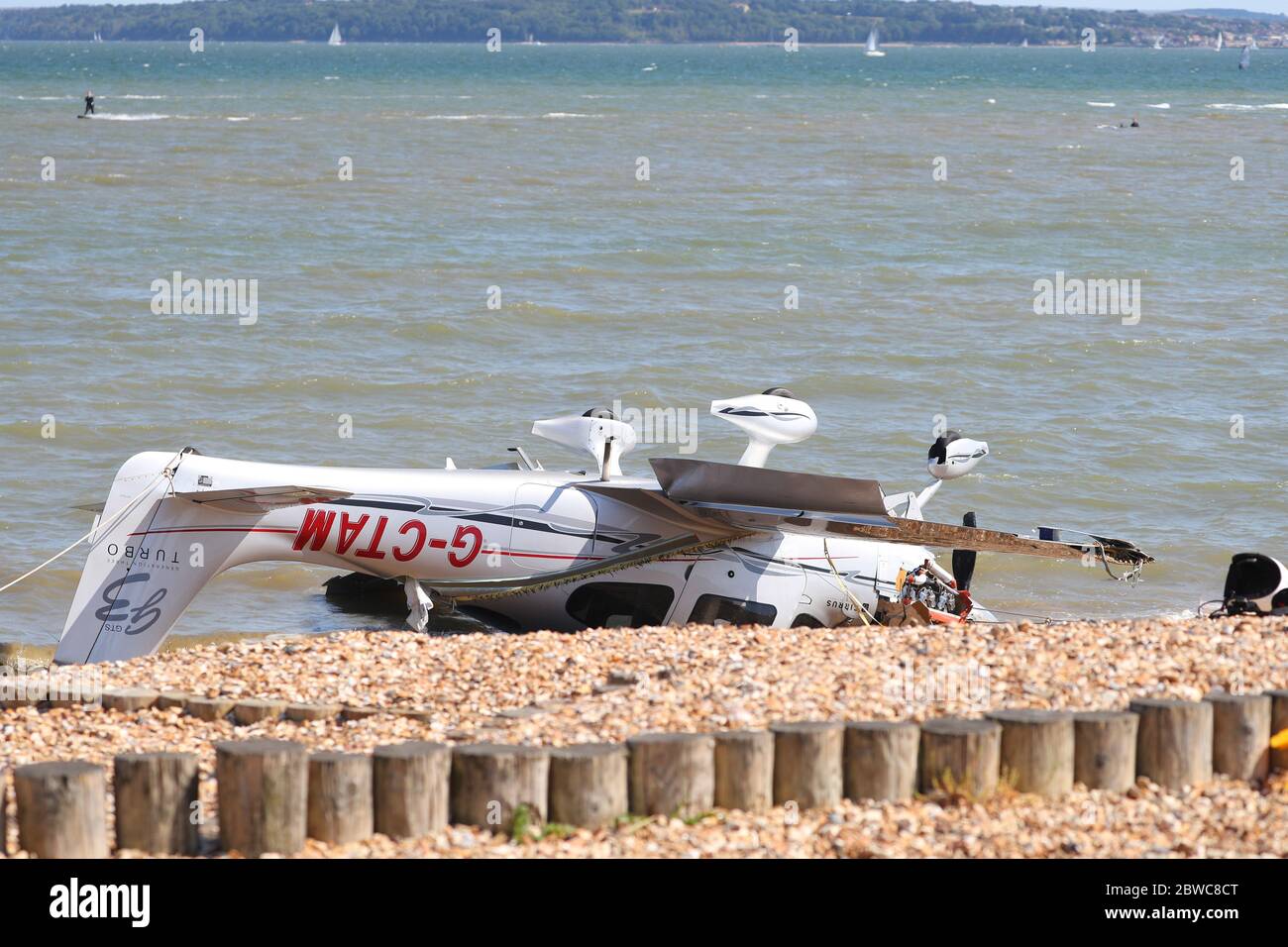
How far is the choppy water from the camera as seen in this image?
60.3ft

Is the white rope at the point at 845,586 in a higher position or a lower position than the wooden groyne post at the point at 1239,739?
lower

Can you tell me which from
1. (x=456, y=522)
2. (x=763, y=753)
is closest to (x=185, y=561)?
(x=456, y=522)

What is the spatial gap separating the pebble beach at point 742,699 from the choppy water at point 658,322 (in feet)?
14.3

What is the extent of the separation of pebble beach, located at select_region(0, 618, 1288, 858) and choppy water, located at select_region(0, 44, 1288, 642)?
4.35m

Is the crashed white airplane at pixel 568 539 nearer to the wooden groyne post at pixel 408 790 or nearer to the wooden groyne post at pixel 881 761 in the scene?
the wooden groyne post at pixel 881 761

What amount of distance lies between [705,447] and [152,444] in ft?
21.3

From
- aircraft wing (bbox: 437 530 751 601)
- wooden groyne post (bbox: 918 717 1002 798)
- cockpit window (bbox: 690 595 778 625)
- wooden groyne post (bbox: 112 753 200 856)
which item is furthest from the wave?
wooden groyne post (bbox: 918 717 1002 798)

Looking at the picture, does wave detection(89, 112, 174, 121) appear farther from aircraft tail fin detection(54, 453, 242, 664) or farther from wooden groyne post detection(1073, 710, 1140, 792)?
Result: wooden groyne post detection(1073, 710, 1140, 792)

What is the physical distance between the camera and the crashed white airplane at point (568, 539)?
37.7ft

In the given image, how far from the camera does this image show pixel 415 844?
6.39 m

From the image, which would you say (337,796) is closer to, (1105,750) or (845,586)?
(1105,750)

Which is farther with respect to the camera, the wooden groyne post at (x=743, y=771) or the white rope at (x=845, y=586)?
the white rope at (x=845, y=586)

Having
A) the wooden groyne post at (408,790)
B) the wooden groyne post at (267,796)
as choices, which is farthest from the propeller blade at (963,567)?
the wooden groyne post at (267,796)
